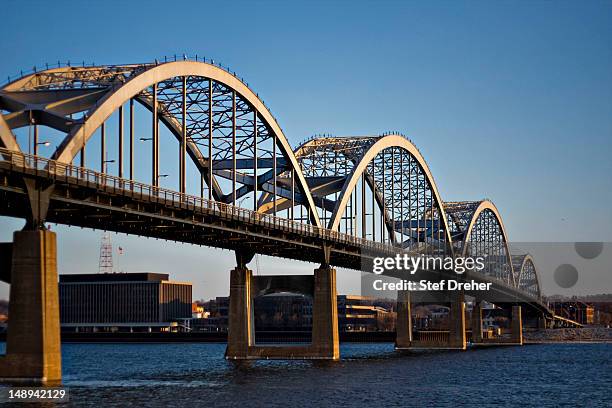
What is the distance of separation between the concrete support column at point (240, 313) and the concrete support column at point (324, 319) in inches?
253

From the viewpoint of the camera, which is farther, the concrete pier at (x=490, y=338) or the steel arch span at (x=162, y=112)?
the concrete pier at (x=490, y=338)

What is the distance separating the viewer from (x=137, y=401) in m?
59.9

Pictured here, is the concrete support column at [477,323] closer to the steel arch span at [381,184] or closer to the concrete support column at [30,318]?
the steel arch span at [381,184]

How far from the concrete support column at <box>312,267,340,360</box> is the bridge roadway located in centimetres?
281

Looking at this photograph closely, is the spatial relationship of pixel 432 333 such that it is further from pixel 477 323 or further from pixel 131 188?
pixel 131 188

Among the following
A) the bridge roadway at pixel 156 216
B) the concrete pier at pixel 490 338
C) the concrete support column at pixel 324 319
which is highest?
the bridge roadway at pixel 156 216

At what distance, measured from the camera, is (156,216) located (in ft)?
236

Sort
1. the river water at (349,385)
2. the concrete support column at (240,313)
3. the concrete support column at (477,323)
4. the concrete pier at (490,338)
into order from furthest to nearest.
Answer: the concrete pier at (490,338) → the concrete support column at (477,323) → the concrete support column at (240,313) → the river water at (349,385)

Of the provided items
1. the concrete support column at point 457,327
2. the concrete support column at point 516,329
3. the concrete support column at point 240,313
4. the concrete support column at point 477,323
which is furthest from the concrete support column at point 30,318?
the concrete support column at point 516,329

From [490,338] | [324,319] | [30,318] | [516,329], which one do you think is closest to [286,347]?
[324,319]

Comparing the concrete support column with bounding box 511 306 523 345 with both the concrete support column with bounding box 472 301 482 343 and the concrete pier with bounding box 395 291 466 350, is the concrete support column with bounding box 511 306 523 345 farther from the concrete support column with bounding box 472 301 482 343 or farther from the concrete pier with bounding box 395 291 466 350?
the concrete pier with bounding box 395 291 466 350

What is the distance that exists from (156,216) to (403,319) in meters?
80.7

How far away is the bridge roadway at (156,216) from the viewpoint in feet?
195

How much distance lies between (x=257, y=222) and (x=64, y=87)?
78.7ft
